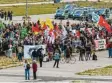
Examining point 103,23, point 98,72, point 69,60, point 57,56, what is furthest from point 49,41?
point 98,72

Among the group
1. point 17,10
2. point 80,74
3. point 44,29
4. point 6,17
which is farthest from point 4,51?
point 17,10

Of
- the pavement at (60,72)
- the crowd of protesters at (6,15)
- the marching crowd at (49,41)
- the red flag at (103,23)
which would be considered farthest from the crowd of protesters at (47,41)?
the crowd of protesters at (6,15)

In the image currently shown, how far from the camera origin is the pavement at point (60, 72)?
37.6 metres

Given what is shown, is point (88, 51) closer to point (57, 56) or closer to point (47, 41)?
point (47, 41)

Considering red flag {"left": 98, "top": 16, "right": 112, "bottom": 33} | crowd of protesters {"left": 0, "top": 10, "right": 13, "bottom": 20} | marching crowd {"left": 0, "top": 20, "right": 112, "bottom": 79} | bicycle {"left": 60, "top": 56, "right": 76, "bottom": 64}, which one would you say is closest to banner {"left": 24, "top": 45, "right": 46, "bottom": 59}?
marching crowd {"left": 0, "top": 20, "right": 112, "bottom": 79}

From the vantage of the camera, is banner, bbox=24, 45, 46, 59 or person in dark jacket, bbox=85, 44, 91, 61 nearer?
banner, bbox=24, 45, 46, 59

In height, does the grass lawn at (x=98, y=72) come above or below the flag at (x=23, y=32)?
below

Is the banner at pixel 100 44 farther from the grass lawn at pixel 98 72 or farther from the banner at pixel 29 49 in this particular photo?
the grass lawn at pixel 98 72

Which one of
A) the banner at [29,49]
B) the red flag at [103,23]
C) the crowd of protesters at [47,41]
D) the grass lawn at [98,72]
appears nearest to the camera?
the grass lawn at [98,72]

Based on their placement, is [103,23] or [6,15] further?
[6,15]

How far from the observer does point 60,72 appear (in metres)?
40.6

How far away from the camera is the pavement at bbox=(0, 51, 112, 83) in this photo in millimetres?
37647

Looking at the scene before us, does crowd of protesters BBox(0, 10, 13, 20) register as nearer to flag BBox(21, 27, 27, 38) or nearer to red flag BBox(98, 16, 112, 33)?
red flag BBox(98, 16, 112, 33)

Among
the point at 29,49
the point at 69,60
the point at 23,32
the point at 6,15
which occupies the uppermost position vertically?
the point at 6,15
